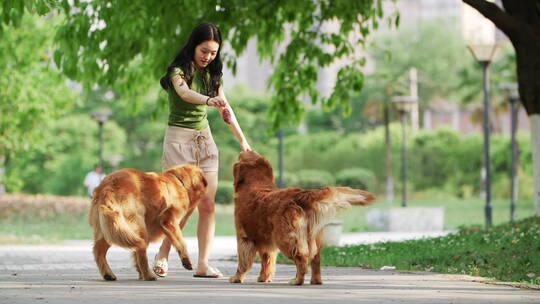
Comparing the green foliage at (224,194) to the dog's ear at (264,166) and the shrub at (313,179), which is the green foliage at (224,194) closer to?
the shrub at (313,179)

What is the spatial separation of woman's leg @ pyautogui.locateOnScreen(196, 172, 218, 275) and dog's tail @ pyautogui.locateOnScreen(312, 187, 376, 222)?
57.4 inches

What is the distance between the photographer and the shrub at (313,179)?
51.0m

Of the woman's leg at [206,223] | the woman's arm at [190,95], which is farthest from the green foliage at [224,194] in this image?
the woman's arm at [190,95]

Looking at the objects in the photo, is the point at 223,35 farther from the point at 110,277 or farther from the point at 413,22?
the point at 413,22

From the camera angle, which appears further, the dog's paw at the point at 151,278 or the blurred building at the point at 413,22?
the blurred building at the point at 413,22

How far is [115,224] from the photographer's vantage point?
7074 millimetres

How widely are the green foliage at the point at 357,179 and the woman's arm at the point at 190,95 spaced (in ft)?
143

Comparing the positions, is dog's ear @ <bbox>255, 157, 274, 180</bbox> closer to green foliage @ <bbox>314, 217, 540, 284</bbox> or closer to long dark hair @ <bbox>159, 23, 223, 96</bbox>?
long dark hair @ <bbox>159, 23, 223, 96</bbox>

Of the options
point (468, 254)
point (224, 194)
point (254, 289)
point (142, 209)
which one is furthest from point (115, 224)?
point (224, 194)

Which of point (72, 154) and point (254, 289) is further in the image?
point (72, 154)

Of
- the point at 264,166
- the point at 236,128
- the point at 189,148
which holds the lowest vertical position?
the point at 264,166

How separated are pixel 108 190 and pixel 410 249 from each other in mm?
5317

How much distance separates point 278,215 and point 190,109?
1512 mm

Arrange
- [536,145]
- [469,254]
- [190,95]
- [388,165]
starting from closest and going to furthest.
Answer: [190,95] → [469,254] → [536,145] → [388,165]
